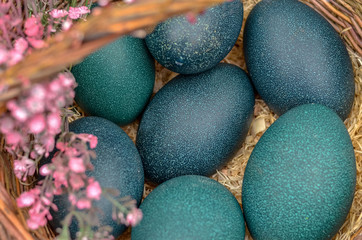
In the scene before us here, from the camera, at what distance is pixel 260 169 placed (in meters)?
1.13

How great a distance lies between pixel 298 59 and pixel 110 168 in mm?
676

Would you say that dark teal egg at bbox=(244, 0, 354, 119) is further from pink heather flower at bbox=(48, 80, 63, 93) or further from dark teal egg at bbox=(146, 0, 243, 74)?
pink heather flower at bbox=(48, 80, 63, 93)

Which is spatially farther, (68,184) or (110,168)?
(110,168)

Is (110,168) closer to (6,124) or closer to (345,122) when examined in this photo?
(6,124)

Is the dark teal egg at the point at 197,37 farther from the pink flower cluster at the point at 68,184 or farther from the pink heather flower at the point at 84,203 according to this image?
the pink heather flower at the point at 84,203

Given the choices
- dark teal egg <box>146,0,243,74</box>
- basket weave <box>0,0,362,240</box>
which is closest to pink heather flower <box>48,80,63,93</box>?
basket weave <box>0,0,362,240</box>

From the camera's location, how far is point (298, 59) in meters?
1.25

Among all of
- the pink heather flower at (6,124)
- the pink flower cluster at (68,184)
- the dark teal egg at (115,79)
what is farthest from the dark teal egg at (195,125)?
the pink heather flower at (6,124)

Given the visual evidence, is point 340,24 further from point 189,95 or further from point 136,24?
point 136,24

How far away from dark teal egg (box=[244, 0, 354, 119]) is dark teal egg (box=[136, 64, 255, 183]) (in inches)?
4.3

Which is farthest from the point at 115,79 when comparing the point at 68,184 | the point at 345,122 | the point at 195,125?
the point at 345,122

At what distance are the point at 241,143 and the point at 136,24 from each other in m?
0.82

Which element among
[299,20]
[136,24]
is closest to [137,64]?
[299,20]

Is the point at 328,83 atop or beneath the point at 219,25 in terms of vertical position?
beneath
